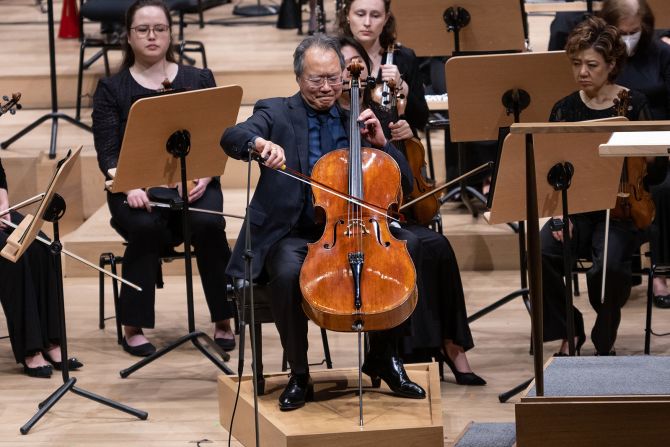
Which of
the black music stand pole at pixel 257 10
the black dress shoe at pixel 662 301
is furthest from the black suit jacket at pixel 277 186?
the black music stand pole at pixel 257 10

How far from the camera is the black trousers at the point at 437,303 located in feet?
14.3

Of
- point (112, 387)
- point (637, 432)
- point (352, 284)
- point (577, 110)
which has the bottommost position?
point (112, 387)

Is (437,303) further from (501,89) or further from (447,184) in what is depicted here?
(501,89)

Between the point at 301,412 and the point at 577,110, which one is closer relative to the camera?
the point at 301,412

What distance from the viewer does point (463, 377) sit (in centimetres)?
443

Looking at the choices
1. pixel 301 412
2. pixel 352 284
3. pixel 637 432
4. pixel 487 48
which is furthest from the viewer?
pixel 487 48

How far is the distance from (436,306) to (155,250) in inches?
43.1

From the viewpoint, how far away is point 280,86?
22.3 ft

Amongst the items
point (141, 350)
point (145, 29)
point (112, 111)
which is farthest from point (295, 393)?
point (145, 29)

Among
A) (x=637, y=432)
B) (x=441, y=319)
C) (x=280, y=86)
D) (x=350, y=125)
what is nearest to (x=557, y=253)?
(x=441, y=319)

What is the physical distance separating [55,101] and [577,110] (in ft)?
9.76

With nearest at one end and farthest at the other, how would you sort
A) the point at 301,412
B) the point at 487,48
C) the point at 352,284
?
the point at 352,284
the point at 301,412
the point at 487,48

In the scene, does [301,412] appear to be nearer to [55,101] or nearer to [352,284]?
[352,284]

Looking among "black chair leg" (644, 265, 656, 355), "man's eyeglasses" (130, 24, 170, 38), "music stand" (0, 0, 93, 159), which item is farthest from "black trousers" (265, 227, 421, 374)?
"music stand" (0, 0, 93, 159)
